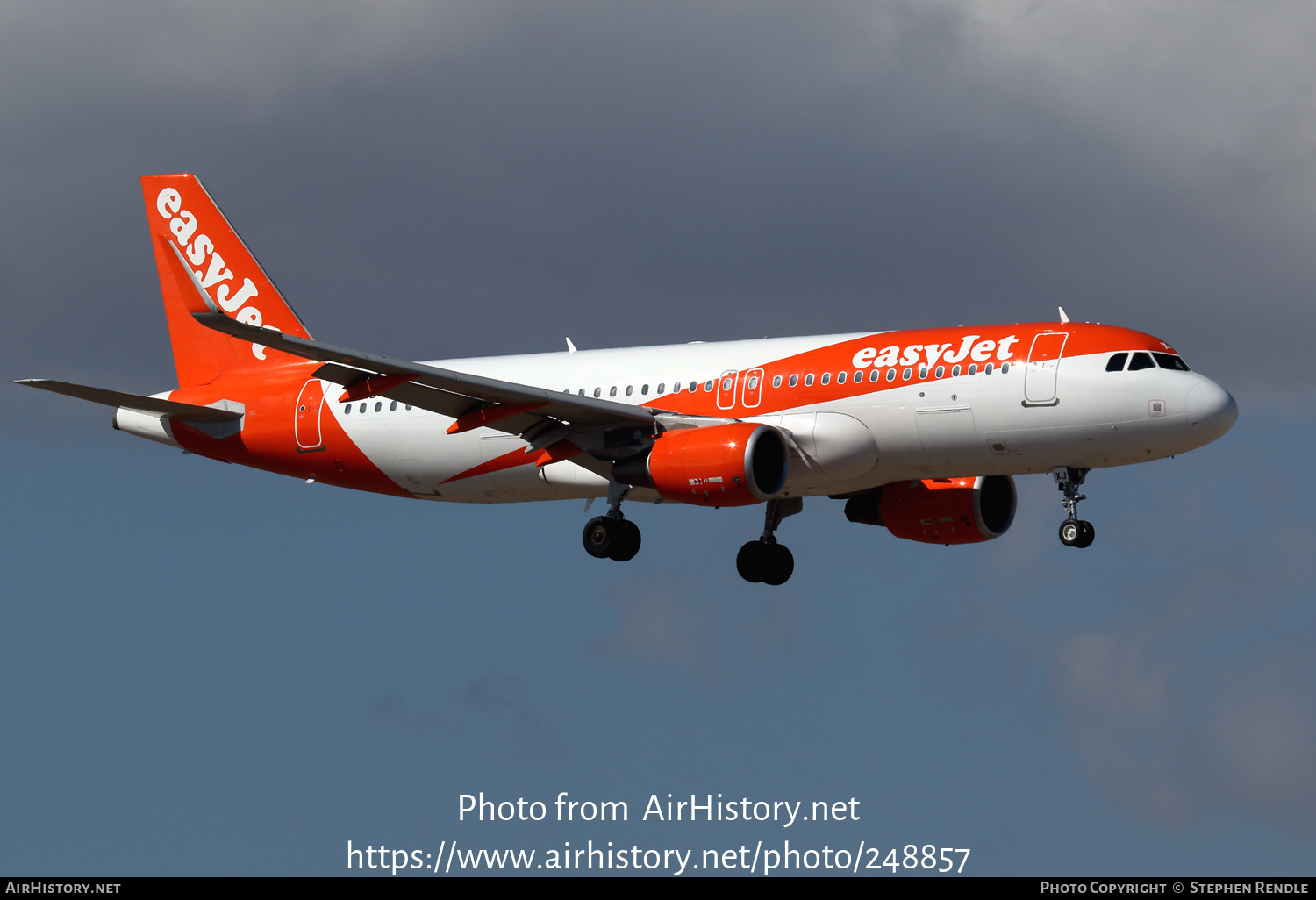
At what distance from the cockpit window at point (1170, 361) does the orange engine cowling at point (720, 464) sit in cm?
879

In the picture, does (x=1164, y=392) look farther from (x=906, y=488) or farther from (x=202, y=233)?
(x=202, y=233)

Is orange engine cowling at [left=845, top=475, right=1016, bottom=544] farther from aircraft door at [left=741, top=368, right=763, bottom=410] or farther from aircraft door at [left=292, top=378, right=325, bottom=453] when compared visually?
aircraft door at [left=292, top=378, right=325, bottom=453]

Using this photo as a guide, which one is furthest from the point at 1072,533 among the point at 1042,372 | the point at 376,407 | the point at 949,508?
the point at 376,407

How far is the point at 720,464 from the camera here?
A: 1654 inches

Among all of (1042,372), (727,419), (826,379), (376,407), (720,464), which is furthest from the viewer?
(376,407)

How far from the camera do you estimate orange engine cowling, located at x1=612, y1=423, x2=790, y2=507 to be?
1652 inches

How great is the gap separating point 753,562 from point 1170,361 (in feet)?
42.9

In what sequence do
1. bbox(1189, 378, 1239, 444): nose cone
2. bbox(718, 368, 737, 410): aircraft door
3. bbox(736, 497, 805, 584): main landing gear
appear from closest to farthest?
bbox(1189, 378, 1239, 444): nose cone, bbox(718, 368, 737, 410): aircraft door, bbox(736, 497, 805, 584): main landing gear

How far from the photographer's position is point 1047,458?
42062mm

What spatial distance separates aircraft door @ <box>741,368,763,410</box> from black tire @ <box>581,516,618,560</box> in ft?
15.1

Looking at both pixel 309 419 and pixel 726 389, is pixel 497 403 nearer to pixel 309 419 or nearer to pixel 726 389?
pixel 726 389

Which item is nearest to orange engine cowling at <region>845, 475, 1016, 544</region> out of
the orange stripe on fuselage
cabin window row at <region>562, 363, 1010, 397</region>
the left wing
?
cabin window row at <region>562, 363, 1010, 397</region>

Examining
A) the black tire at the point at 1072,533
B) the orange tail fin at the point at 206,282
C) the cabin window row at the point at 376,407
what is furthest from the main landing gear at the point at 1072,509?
the orange tail fin at the point at 206,282

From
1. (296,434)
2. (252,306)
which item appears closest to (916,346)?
(296,434)
